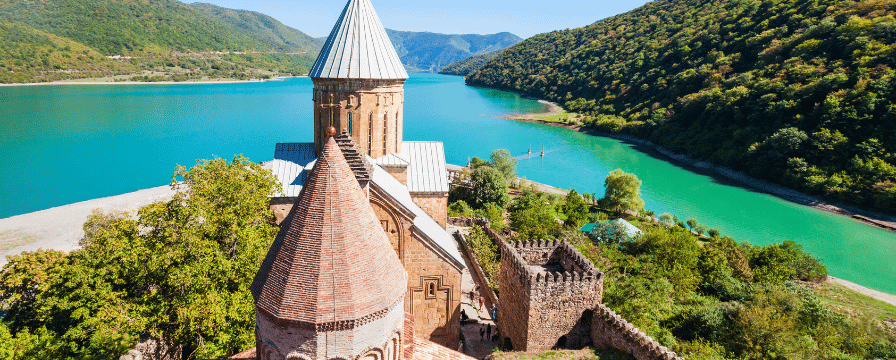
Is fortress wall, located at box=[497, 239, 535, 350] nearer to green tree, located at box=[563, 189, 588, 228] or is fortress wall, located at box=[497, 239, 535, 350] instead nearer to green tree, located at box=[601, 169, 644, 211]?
green tree, located at box=[563, 189, 588, 228]

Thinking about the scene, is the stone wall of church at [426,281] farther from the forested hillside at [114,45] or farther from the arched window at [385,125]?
the forested hillside at [114,45]

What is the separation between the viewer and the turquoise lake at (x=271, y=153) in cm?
3183

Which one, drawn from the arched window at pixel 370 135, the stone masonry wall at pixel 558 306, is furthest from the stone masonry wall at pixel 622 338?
the arched window at pixel 370 135

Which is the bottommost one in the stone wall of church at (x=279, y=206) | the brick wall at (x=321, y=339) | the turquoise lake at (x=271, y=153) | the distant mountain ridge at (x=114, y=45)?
the turquoise lake at (x=271, y=153)

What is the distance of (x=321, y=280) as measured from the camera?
558 centimetres

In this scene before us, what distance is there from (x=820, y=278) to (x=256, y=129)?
66.4 m

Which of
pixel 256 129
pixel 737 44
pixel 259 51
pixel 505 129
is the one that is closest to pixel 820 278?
pixel 737 44

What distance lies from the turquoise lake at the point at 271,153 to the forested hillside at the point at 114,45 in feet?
43.8

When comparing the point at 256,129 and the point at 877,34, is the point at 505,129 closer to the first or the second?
the point at 256,129

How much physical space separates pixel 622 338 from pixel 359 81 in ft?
36.7

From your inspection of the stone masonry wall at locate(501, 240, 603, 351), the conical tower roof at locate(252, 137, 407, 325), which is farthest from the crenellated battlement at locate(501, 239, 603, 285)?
the conical tower roof at locate(252, 137, 407, 325)

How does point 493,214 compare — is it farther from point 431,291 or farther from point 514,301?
point 431,291

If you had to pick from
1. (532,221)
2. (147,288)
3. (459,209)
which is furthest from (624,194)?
(147,288)

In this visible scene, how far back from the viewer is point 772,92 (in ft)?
148
